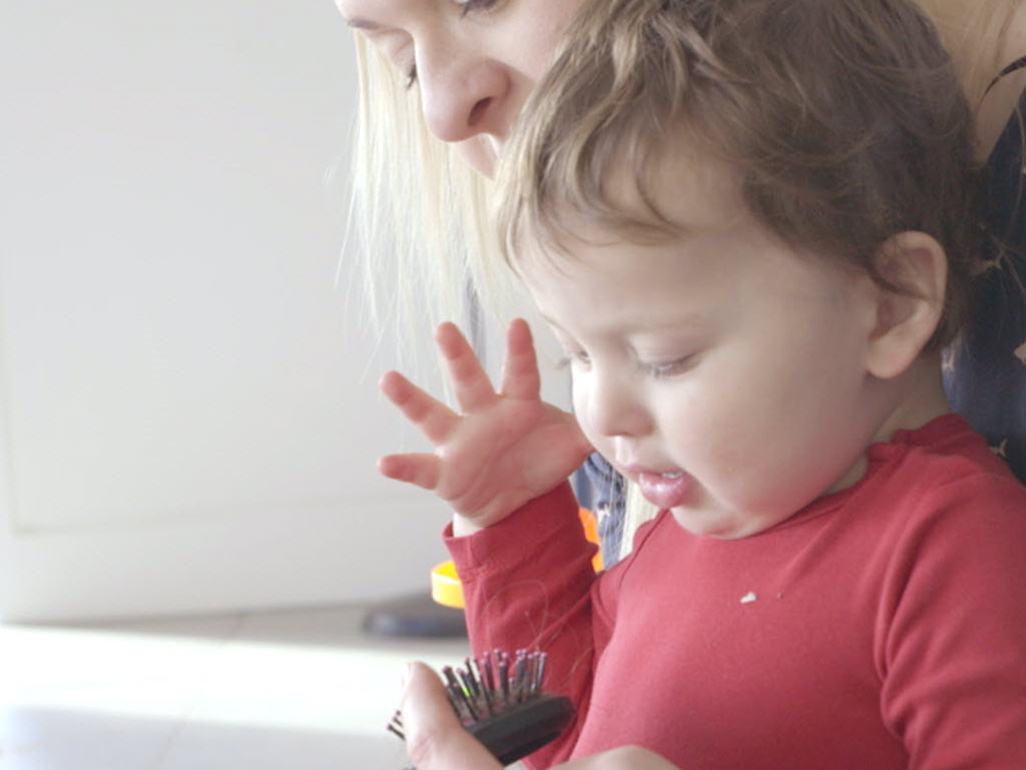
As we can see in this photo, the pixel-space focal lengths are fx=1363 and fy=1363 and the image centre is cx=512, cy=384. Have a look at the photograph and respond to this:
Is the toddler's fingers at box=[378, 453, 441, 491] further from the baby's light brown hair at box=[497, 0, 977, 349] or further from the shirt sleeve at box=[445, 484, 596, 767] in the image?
the baby's light brown hair at box=[497, 0, 977, 349]

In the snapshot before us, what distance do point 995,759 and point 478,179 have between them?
0.65 metres

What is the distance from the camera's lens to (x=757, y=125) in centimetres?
57

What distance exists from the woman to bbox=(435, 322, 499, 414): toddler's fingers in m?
0.12

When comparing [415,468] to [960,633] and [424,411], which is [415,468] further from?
[960,633]

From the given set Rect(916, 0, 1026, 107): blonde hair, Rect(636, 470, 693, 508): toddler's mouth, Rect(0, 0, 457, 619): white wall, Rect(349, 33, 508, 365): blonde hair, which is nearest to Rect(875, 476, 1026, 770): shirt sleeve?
Rect(636, 470, 693, 508): toddler's mouth

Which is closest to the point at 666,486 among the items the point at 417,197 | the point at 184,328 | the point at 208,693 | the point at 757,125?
the point at 757,125

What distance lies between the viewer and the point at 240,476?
217cm

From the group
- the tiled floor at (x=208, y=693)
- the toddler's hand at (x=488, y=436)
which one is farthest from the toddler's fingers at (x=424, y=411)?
the tiled floor at (x=208, y=693)

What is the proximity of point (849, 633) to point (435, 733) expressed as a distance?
0.62 feet

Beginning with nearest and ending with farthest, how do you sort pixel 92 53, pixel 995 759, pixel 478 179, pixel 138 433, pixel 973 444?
1. pixel 995 759
2. pixel 973 444
3. pixel 478 179
4. pixel 92 53
5. pixel 138 433

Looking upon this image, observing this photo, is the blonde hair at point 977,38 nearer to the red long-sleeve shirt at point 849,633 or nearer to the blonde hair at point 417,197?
the red long-sleeve shirt at point 849,633

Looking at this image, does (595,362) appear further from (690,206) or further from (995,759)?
(995,759)

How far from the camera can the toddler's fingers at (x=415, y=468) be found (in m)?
0.78

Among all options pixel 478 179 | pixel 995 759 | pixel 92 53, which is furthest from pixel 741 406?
pixel 92 53
